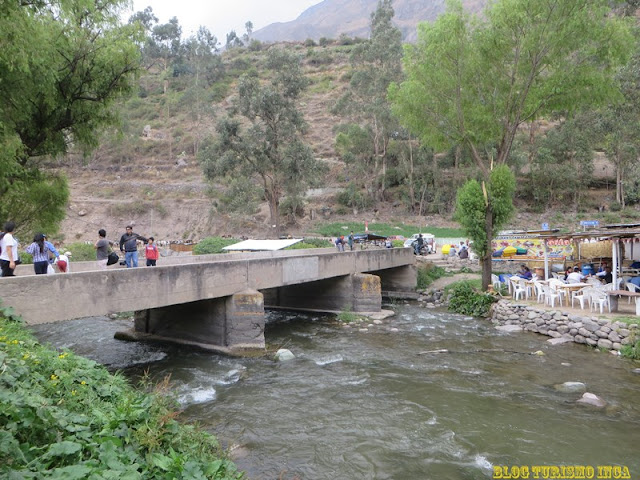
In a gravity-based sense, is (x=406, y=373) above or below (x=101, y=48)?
below

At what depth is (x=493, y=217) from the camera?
20.0 metres

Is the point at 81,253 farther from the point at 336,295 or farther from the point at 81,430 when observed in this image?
the point at 81,430

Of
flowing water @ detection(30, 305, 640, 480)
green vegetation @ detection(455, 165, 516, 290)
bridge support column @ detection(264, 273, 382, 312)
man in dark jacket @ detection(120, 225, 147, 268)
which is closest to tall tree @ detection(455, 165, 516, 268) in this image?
green vegetation @ detection(455, 165, 516, 290)

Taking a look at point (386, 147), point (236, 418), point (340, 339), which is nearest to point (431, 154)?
point (386, 147)

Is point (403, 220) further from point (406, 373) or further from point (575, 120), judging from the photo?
point (406, 373)

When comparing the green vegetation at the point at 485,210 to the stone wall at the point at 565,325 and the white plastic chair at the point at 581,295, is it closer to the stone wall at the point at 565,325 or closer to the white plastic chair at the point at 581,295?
the stone wall at the point at 565,325

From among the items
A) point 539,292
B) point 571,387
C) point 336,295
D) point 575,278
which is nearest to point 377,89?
point 336,295

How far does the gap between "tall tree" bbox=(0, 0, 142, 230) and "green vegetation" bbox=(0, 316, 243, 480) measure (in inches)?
320

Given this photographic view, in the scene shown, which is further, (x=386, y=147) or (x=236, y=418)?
(x=386, y=147)

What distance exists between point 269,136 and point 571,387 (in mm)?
31567

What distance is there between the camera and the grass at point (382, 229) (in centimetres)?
4075

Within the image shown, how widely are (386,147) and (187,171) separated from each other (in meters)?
30.4

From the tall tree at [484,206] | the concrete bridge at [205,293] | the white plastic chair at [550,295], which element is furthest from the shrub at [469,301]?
the concrete bridge at [205,293]

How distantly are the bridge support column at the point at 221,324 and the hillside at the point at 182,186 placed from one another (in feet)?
61.4
